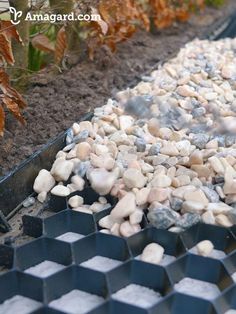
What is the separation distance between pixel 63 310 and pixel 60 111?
0.95m

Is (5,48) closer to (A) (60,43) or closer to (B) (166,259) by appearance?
(A) (60,43)

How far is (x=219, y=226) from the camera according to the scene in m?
1.37

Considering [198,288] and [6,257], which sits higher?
[6,257]

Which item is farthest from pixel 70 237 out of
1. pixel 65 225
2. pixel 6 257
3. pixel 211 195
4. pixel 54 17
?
pixel 54 17

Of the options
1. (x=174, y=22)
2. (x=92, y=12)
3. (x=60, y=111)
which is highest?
(x=92, y=12)

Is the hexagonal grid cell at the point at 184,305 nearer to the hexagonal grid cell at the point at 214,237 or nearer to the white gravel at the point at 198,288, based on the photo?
the white gravel at the point at 198,288

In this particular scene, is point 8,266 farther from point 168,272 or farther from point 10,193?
point 168,272

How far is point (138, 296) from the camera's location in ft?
4.01

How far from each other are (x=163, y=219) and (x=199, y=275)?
0.57 feet

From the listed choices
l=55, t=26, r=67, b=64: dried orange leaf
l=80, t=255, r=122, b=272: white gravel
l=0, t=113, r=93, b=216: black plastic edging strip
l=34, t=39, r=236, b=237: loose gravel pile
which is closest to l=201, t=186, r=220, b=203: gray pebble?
l=34, t=39, r=236, b=237: loose gravel pile

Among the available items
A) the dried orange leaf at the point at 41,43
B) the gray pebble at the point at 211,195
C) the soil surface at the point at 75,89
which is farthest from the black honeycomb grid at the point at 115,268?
the dried orange leaf at the point at 41,43

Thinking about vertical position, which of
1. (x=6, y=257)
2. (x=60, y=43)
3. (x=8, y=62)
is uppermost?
(x=8, y=62)

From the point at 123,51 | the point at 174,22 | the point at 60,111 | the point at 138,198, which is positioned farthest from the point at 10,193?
the point at 174,22

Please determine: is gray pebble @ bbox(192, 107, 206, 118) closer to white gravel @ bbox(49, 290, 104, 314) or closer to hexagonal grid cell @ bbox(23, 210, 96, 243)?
hexagonal grid cell @ bbox(23, 210, 96, 243)
